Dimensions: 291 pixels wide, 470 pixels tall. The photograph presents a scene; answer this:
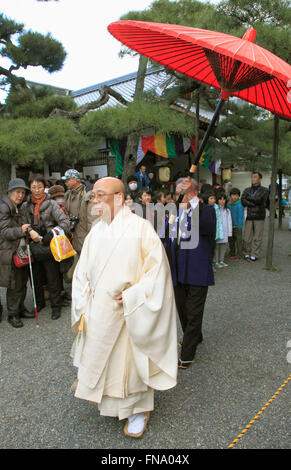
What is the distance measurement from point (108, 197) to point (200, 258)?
131 centimetres

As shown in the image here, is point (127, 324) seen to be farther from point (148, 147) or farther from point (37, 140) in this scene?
point (148, 147)

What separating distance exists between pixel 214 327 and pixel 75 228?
254 cm

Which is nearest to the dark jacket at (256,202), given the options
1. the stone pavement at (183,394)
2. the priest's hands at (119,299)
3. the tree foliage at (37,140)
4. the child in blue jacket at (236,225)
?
the child in blue jacket at (236,225)

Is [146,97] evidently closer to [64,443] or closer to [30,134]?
[30,134]

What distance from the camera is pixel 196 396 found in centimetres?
290

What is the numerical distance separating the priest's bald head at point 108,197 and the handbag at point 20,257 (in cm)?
231

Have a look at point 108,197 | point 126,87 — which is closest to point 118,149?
point 126,87

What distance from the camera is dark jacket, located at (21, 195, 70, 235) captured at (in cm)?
461

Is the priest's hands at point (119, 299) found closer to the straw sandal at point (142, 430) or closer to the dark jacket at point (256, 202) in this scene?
the straw sandal at point (142, 430)

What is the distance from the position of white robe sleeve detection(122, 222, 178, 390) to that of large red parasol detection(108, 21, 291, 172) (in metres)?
1.11

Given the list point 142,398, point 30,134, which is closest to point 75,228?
point 30,134

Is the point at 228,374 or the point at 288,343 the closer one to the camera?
the point at 228,374

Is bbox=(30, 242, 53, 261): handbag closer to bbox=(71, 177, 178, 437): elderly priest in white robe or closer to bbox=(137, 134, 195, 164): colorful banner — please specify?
bbox=(71, 177, 178, 437): elderly priest in white robe

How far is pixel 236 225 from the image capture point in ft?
26.2
